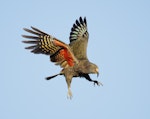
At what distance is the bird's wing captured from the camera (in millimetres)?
13219

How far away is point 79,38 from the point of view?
15.8 m

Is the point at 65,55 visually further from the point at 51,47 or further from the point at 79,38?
the point at 79,38

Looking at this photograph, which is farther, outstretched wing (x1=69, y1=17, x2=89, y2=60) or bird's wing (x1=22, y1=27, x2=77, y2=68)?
outstretched wing (x1=69, y1=17, x2=89, y2=60)

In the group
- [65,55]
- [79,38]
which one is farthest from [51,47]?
[79,38]

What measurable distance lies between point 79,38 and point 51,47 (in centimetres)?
260

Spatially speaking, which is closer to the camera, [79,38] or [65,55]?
[65,55]

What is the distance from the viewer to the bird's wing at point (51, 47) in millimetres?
13219

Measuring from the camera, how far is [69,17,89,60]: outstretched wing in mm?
14493

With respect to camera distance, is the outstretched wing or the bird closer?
the bird

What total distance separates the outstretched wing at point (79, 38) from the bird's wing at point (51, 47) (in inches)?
28.5

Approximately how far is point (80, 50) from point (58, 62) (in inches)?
45.2

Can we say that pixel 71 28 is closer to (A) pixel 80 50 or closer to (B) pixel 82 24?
(B) pixel 82 24

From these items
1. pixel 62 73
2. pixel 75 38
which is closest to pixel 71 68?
pixel 62 73

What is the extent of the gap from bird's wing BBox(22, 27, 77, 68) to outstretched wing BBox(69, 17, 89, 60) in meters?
0.72
